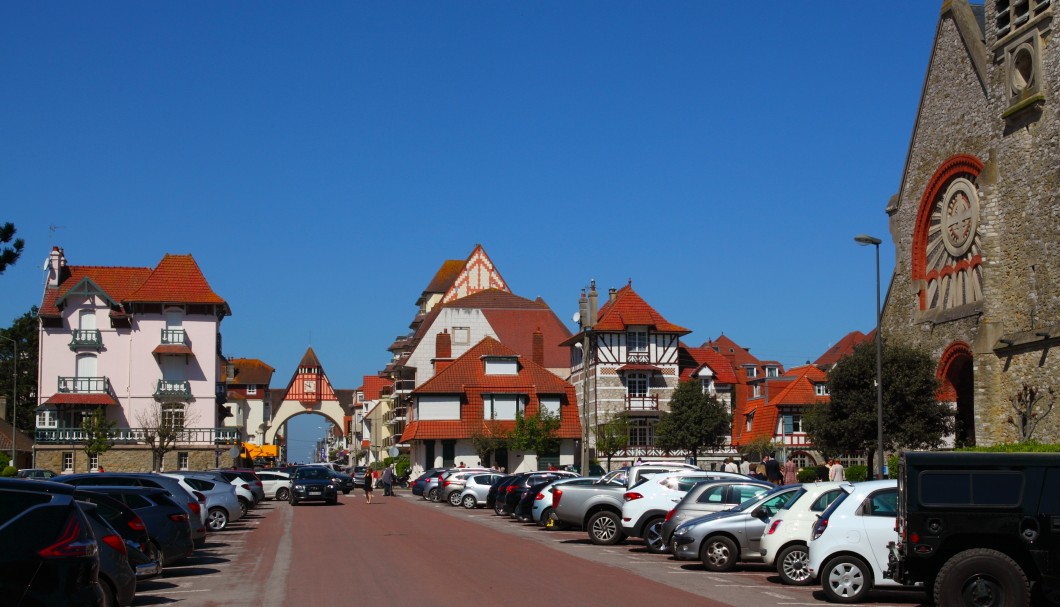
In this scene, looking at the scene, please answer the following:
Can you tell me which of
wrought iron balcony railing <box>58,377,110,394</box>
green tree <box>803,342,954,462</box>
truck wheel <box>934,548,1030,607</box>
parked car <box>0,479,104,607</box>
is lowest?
truck wheel <box>934,548,1030,607</box>

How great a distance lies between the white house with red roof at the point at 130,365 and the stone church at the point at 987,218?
45.2 m

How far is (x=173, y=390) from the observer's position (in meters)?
73.0

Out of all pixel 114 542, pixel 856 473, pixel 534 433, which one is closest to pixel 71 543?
pixel 114 542

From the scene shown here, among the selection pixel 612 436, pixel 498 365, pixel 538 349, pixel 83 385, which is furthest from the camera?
pixel 538 349

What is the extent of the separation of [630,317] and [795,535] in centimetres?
5664

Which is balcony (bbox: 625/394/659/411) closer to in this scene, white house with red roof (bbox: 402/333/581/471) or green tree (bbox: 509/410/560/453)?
white house with red roof (bbox: 402/333/581/471)

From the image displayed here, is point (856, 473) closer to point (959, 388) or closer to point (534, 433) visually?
point (959, 388)

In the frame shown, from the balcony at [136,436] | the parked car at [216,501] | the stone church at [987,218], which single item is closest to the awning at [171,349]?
the balcony at [136,436]

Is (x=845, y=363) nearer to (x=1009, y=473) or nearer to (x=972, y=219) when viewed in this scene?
(x=972, y=219)

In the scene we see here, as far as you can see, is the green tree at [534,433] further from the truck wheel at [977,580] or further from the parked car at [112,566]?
the truck wheel at [977,580]

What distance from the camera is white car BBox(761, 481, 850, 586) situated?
18.0 metres

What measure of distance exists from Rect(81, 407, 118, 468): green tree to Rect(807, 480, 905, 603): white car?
5781 cm

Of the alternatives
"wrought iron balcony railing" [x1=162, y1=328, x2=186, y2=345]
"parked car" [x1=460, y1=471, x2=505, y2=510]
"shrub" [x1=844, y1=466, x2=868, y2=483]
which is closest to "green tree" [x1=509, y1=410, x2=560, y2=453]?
"parked car" [x1=460, y1=471, x2=505, y2=510]

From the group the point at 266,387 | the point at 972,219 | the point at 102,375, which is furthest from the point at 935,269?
the point at 266,387
